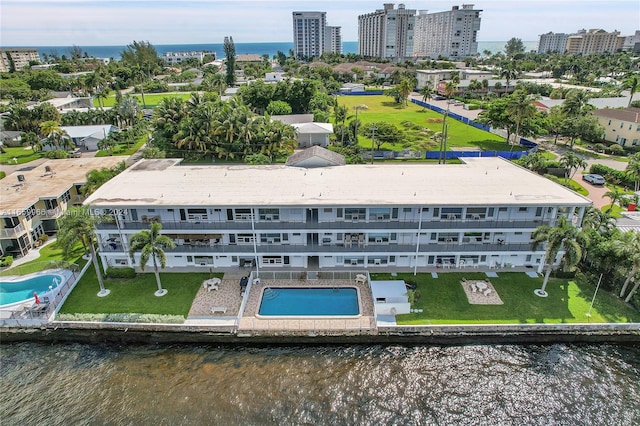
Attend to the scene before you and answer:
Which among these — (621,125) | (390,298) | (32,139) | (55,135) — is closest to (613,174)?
(621,125)

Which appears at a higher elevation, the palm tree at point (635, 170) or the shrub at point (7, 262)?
the palm tree at point (635, 170)

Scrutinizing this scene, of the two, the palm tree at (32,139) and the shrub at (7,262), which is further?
the palm tree at (32,139)

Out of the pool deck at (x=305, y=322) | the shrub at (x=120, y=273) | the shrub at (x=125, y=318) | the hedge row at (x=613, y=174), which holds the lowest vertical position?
the pool deck at (x=305, y=322)

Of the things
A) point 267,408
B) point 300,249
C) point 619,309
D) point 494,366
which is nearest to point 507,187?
point 619,309

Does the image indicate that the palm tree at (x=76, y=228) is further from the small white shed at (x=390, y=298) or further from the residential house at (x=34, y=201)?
the small white shed at (x=390, y=298)

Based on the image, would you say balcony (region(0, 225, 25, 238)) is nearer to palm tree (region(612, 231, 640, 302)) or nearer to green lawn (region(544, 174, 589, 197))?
palm tree (region(612, 231, 640, 302))

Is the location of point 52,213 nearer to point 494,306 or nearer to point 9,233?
point 9,233

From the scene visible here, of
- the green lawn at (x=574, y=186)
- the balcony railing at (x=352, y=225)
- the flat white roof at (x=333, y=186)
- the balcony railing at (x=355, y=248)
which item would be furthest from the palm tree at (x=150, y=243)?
the green lawn at (x=574, y=186)
